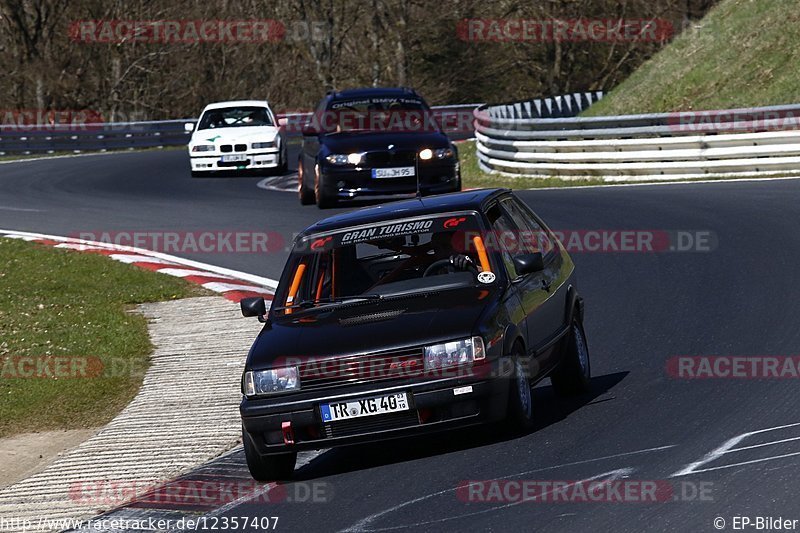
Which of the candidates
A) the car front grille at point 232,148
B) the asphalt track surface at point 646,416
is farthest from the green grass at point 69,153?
the asphalt track surface at point 646,416

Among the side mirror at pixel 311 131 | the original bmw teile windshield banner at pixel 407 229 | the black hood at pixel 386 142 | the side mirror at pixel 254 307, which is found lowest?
the side mirror at pixel 311 131

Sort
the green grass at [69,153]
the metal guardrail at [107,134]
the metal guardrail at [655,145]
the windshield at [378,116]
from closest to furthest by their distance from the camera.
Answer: the windshield at [378,116] → the metal guardrail at [655,145] → the green grass at [69,153] → the metal guardrail at [107,134]

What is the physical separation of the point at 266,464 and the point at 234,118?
73.9 feet

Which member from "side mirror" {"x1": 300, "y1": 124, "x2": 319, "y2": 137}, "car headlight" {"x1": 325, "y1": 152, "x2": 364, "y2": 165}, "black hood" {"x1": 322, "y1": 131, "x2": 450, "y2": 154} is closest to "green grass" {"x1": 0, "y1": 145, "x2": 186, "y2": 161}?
"side mirror" {"x1": 300, "y1": 124, "x2": 319, "y2": 137}

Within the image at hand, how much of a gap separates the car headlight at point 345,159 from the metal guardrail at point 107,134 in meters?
21.1

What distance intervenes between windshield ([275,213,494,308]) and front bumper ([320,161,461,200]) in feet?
37.4

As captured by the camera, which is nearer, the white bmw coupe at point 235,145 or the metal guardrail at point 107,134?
the white bmw coupe at point 235,145

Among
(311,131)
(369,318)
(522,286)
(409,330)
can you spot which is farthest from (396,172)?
(409,330)

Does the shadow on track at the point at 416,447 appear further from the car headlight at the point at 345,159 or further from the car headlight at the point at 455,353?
the car headlight at the point at 345,159

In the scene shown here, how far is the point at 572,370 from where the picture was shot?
9.11m

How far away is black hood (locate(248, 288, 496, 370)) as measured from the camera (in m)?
7.64

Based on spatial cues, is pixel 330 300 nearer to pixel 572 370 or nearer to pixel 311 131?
pixel 572 370

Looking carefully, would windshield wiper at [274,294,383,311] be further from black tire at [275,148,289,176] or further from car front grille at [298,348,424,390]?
black tire at [275,148,289,176]

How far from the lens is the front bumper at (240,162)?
28844mm
